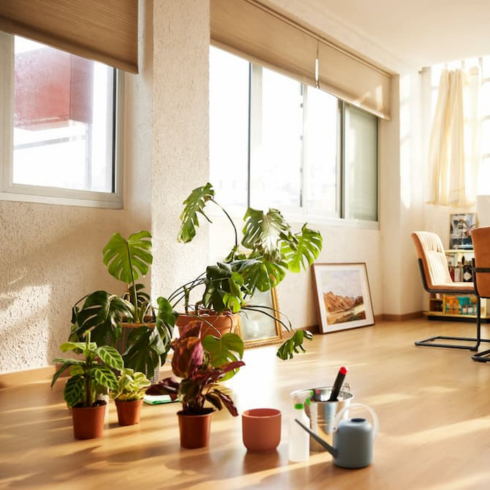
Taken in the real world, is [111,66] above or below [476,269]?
Result: above

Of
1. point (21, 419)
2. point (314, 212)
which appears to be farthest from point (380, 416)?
point (314, 212)

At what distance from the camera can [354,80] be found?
613cm

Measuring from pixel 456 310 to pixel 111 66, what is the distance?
462 cm

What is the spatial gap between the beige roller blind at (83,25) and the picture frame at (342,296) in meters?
2.75

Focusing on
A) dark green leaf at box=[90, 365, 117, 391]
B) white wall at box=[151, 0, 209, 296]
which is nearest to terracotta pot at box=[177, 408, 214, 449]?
dark green leaf at box=[90, 365, 117, 391]

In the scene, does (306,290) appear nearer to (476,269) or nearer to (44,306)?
(476,269)

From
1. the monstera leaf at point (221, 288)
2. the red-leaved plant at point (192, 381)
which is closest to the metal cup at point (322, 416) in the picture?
the red-leaved plant at point (192, 381)

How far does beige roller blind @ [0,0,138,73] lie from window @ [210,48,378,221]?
107 centimetres

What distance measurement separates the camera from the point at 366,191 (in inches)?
265

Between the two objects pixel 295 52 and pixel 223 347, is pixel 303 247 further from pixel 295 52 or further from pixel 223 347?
pixel 295 52

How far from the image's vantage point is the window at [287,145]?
4.89 meters

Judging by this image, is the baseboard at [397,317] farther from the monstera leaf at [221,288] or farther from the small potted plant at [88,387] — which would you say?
the small potted plant at [88,387]

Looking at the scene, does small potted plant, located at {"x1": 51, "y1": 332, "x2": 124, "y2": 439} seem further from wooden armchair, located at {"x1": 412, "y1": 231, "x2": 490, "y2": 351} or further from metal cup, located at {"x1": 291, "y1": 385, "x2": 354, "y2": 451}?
wooden armchair, located at {"x1": 412, "y1": 231, "x2": 490, "y2": 351}

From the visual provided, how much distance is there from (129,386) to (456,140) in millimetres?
5553
